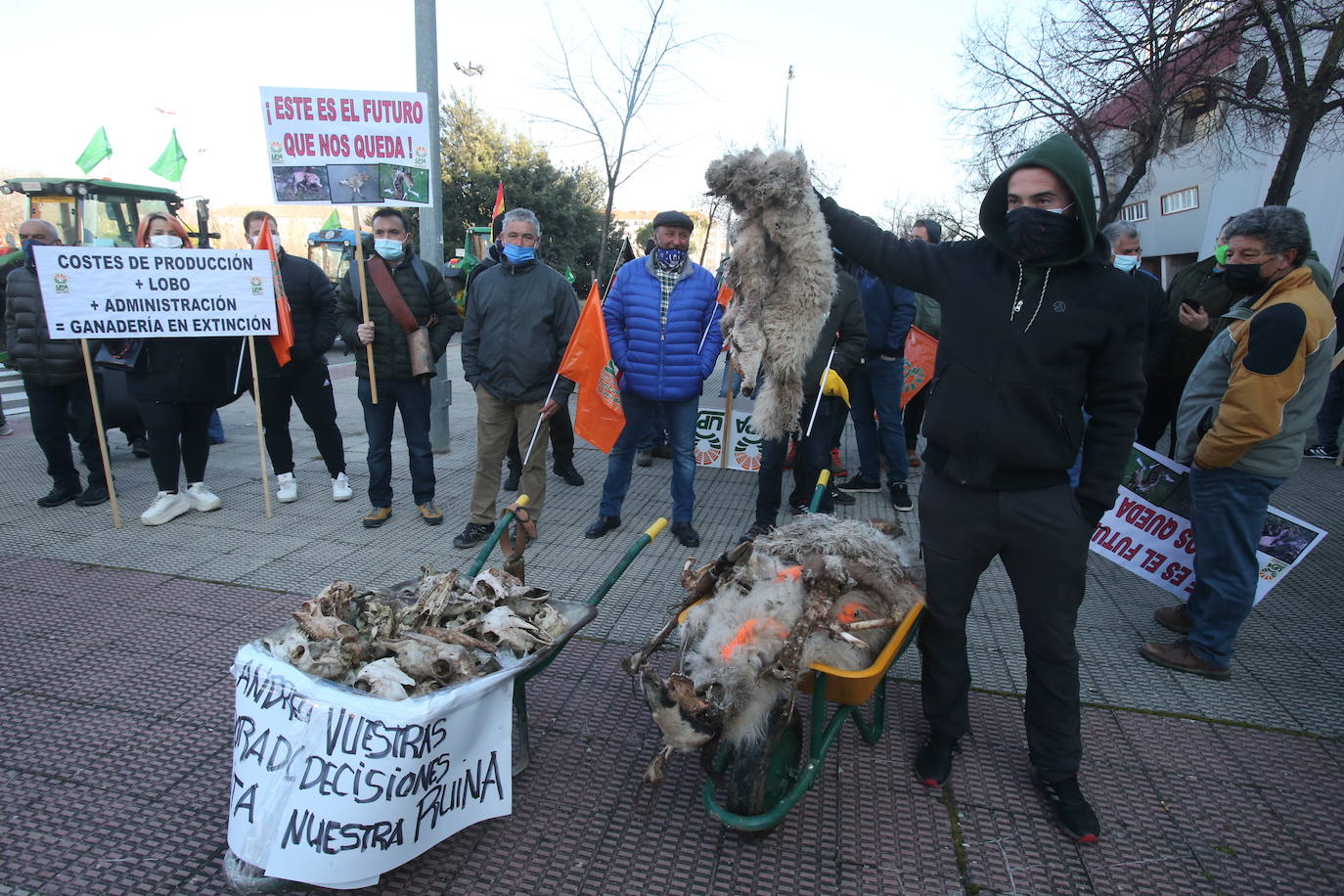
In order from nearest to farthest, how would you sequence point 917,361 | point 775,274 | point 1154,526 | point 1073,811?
point 1073,811 < point 775,274 < point 1154,526 < point 917,361

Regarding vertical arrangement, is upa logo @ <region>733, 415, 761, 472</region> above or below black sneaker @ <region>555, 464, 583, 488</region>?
above

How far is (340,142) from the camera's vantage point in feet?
16.7

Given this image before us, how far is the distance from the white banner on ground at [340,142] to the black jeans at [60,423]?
2250 mm

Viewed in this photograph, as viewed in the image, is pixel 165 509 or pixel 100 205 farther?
pixel 100 205

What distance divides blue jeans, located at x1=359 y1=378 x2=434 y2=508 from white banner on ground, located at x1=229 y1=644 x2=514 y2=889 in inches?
128

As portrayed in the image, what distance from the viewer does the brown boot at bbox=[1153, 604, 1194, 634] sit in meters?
3.91

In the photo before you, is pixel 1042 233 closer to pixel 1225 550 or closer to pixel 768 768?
pixel 768 768

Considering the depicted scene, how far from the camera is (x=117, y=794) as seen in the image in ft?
8.29

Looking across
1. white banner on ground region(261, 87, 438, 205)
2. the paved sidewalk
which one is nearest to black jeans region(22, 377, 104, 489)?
the paved sidewalk

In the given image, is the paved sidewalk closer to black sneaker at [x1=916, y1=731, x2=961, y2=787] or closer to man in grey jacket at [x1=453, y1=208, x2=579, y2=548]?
black sneaker at [x1=916, y1=731, x2=961, y2=787]

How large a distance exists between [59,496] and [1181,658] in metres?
7.28

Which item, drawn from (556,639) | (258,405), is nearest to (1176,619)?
(556,639)

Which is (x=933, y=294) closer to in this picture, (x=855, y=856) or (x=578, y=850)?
(x=855, y=856)

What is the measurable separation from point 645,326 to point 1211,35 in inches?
365
